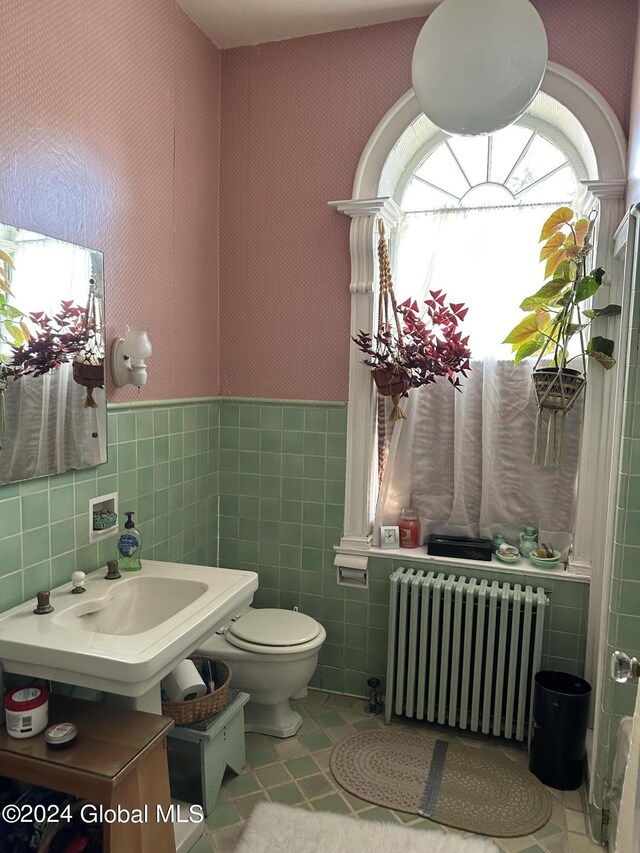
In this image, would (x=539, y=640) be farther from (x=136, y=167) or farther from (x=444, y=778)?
(x=136, y=167)

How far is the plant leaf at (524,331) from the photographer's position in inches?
99.9

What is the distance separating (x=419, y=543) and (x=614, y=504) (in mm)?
1074

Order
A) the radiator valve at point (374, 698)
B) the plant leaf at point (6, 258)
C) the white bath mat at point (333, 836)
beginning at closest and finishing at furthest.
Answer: the plant leaf at point (6, 258)
the white bath mat at point (333, 836)
the radiator valve at point (374, 698)

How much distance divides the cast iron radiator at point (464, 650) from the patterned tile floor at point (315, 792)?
12 cm

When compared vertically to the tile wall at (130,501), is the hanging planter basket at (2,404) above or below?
above

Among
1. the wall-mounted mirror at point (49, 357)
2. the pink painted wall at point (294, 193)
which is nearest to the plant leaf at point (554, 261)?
the pink painted wall at point (294, 193)

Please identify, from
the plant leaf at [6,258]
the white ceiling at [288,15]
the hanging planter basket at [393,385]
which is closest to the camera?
the plant leaf at [6,258]

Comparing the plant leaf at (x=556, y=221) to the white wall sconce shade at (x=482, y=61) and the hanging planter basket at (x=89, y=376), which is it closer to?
the white wall sconce shade at (x=482, y=61)

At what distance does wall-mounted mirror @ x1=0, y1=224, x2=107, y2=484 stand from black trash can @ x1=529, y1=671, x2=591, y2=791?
1.85m

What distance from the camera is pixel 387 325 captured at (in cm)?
279

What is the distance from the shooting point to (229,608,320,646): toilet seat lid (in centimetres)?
247

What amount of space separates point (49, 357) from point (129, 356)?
37 cm

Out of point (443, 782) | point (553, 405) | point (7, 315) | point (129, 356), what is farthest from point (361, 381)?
point (443, 782)

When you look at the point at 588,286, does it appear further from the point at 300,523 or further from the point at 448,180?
the point at 300,523
